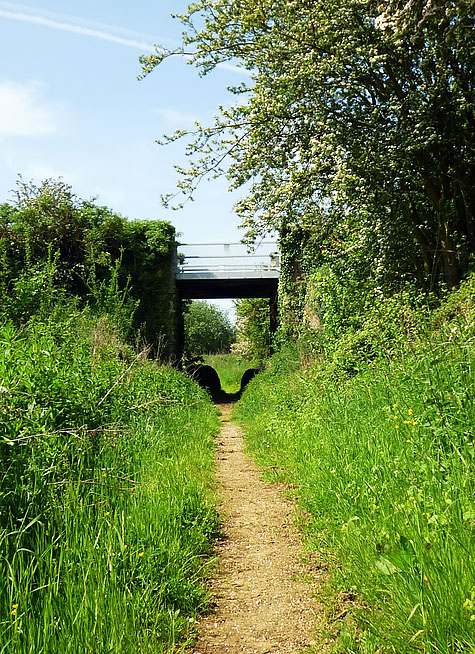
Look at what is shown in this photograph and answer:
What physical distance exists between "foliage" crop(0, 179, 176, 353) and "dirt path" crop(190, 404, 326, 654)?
13540mm

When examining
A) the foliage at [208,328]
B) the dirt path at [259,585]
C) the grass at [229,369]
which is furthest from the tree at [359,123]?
the foliage at [208,328]

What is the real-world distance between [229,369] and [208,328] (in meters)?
20.9

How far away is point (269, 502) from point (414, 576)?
320cm

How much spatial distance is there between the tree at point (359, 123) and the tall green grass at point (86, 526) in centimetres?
559

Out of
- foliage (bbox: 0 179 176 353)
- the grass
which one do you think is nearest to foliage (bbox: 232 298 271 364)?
the grass

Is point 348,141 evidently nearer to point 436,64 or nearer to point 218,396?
point 436,64

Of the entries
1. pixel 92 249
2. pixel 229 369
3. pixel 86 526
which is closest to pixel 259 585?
pixel 86 526

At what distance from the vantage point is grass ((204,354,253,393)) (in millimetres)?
29359

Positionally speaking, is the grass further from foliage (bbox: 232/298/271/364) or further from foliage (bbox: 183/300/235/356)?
foliage (bbox: 183/300/235/356)

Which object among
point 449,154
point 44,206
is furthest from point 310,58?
point 44,206

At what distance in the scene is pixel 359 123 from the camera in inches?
355

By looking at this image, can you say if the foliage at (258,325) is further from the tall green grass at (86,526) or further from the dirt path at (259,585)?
the tall green grass at (86,526)

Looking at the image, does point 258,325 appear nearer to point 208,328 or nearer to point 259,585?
point 208,328

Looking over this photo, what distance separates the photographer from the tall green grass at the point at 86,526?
8.80ft
